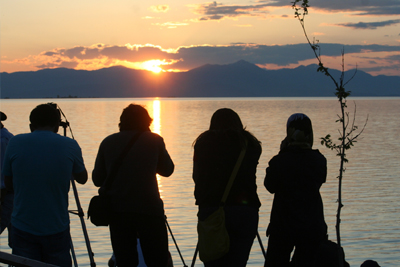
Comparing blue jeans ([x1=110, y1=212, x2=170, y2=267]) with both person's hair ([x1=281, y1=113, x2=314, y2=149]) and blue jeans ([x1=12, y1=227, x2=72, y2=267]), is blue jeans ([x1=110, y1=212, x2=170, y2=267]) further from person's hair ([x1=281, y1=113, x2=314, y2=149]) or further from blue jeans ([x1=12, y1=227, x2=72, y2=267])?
person's hair ([x1=281, y1=113, x2=314, y2=149])

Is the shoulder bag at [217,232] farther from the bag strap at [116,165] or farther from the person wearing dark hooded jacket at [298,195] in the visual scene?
the bag strap at [116,165]

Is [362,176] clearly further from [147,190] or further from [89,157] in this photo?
[147,190]

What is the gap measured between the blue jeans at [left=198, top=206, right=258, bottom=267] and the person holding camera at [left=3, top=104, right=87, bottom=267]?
1140mm

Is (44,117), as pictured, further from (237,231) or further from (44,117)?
(237,231)

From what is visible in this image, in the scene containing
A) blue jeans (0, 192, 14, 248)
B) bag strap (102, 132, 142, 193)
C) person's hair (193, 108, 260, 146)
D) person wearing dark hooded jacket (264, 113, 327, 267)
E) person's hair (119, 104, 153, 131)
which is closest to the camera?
person wearing dark hooded jacket (264, 113, 327, 267)

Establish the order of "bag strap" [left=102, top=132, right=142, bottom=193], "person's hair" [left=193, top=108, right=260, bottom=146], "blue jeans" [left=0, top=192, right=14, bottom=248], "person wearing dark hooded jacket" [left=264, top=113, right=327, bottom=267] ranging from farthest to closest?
"blue jeans" [left=0, top=192, right=14, bottom=248], "bag strap" [left=102, top=132, right=142, bottom=193], "person's hair" [left=193, top=108, right=260, bottom=146], "person wearing dark hooded jacket" [left=264, top=113, right=327, bottom=267]

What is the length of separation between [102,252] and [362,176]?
1124cm

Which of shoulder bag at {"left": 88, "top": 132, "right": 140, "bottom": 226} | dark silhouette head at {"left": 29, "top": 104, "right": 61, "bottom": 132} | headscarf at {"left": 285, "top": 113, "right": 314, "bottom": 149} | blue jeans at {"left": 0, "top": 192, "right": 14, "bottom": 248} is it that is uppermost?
dark silhouette head at {"left": 29, "top": 104, "right": 61, "bottom": 132}

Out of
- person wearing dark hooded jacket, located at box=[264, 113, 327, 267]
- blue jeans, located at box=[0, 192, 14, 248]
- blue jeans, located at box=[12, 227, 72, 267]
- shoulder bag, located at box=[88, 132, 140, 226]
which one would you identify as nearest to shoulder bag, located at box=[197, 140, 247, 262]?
person wearing dark hooded jacket, located at box=[264, 113, 327, 267]

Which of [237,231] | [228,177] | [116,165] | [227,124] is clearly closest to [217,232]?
[237,231]

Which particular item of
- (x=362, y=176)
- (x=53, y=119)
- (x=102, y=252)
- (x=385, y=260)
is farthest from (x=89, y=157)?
(x=53, y=119)

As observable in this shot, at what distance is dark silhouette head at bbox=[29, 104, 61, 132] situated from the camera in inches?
160

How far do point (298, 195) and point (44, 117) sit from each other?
2111 mm

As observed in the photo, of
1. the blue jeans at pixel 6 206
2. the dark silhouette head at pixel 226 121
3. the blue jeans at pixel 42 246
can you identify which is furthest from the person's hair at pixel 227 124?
the blue jeans at pixel 6 206
